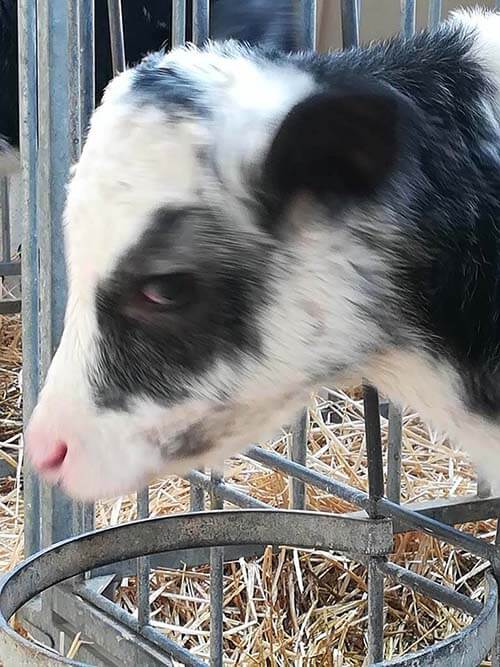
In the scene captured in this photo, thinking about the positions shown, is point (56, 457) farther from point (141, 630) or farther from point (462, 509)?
point (462, 509)

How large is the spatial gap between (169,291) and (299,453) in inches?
29.5

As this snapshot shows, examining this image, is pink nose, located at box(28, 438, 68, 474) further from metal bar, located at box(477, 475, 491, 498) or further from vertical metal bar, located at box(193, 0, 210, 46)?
metal bar, located at box(477, 475, 491, 498)

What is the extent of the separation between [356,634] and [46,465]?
2.70ft

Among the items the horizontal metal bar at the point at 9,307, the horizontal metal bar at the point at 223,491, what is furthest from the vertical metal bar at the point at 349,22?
the horizontal metal bar at the point at 9,307

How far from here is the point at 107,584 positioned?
1.80 metres

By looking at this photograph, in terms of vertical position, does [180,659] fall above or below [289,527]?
below

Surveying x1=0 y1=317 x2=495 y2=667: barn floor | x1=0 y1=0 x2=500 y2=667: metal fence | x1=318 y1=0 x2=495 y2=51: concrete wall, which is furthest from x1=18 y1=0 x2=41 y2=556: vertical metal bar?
x1=318 y1=0 x2=495 y2=51: concrete wall

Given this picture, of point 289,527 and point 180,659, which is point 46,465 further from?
point 180,659

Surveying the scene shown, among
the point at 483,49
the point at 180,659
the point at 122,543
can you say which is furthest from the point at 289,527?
the point at 483,49

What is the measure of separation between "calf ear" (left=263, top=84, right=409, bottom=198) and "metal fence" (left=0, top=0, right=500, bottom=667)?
387 millimetres

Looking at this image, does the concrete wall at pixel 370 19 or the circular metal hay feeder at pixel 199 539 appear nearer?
the circular metal hay feeder at pixel 199 539

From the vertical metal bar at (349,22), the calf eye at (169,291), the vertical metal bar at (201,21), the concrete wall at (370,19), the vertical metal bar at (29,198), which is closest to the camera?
the calf eye at (169,291)

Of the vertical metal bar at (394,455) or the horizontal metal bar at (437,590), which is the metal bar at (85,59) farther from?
the horizontal metal bar at (437,590)

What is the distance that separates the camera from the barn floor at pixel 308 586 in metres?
1.71
